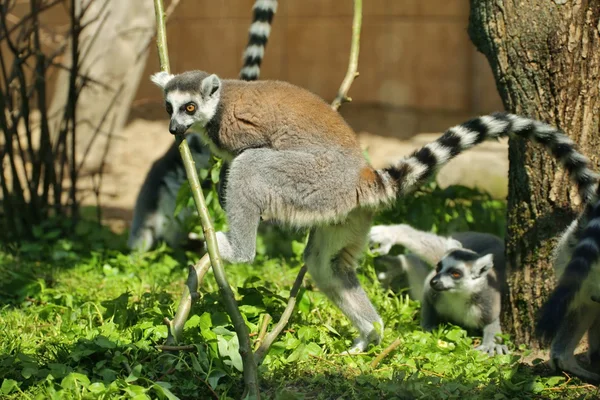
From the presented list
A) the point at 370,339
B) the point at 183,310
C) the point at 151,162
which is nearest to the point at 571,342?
the point at 370,339

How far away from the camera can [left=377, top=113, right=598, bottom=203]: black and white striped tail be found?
4.02m

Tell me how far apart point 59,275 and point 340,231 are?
8.62 ft

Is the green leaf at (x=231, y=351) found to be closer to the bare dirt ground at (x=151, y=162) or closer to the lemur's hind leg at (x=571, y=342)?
the lemur's hind leg at (x=571, y=342)

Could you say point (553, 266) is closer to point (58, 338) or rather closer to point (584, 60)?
point (584, 60)

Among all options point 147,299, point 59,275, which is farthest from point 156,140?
point 147,299

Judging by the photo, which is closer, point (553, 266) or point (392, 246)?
point (553, 266)

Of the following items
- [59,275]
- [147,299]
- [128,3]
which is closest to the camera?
[147,299]

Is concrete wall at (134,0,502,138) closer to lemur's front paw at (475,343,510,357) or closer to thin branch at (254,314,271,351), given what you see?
lemur's front paw at (475,343,510,357)

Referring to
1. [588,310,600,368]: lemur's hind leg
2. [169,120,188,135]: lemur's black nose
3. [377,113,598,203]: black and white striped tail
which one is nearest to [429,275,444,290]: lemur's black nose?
[588,310,600,368]: lemur's hind leg

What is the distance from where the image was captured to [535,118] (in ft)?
14.6

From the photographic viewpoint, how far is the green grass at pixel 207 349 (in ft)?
11.8

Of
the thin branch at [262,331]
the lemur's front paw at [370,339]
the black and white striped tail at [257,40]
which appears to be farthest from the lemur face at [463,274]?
the black and white striped tail at [257,40]

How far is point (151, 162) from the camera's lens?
11336mm

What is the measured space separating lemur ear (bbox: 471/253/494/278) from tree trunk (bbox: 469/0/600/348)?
34 centimetres
